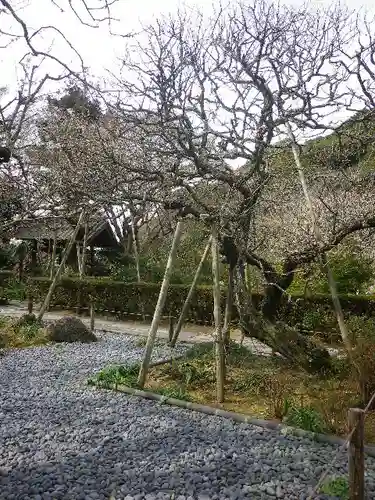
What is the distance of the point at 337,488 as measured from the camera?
2848 millimetres

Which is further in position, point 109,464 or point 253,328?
point 253,328

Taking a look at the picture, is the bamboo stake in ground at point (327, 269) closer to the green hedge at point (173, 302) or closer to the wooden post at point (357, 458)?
the wooden post at point (357, 458)

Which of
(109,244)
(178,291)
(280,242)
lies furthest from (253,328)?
(109,244)

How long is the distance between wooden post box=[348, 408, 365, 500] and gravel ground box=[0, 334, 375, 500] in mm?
381

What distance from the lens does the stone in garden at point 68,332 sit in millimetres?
8086

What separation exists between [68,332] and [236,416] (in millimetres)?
4460

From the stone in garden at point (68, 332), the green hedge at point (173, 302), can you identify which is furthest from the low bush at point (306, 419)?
the stone in garden at point (68, 332)

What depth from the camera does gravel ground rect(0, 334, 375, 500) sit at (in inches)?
116

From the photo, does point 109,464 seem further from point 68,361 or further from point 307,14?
point 307,14

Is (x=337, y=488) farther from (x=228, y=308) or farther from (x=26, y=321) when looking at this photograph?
(x=26, y=321)


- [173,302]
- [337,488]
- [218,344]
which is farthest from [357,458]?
[173,302]

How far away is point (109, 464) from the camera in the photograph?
3.32 m

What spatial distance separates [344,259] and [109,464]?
8703mm

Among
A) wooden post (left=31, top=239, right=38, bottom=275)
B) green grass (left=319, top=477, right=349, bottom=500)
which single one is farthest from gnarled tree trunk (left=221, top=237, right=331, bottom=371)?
wooden post (left=31, top=239, right=38, bottom=275)
